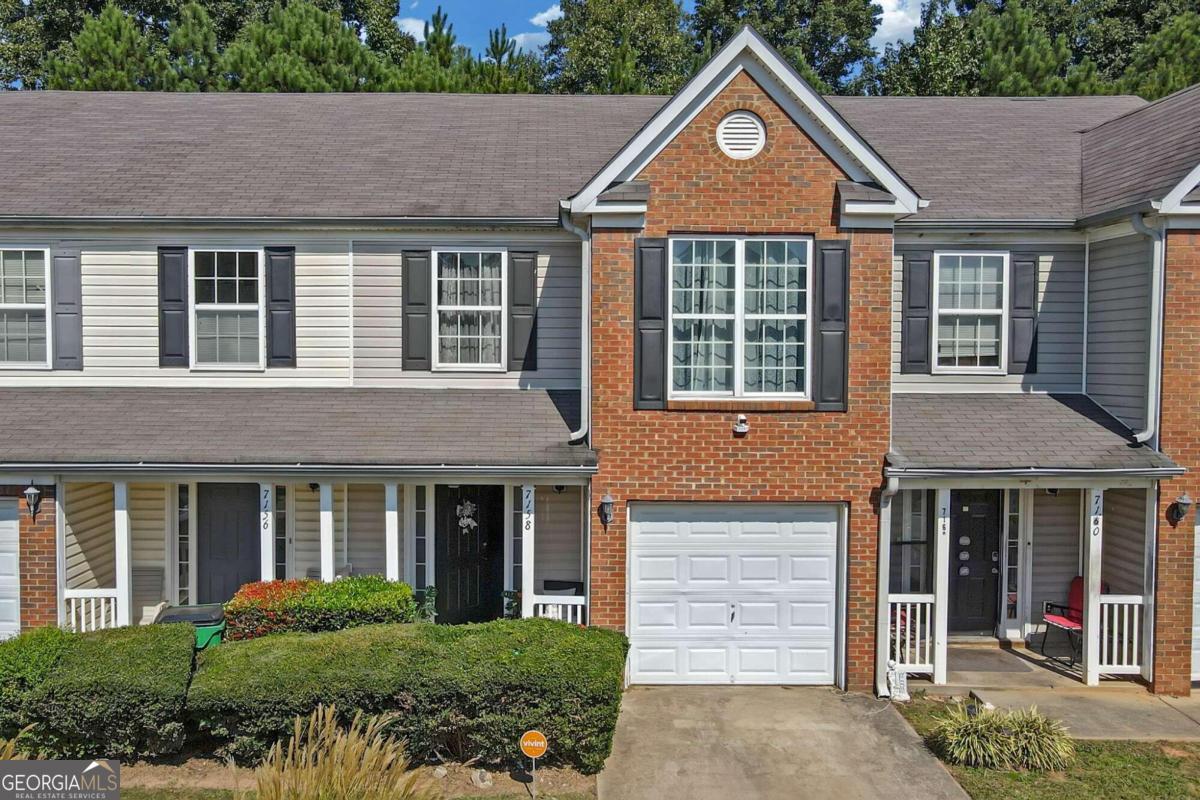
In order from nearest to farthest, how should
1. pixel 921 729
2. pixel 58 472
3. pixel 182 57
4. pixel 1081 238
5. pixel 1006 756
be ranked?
pixel 1006 756 → pixel 921 729 → pixel 58 472 → pixel 1081 238 → pixel 182 57

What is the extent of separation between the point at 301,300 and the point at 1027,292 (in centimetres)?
1034

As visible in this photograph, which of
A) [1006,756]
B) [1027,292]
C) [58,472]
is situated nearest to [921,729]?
[1006,756]

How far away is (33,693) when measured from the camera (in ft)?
27.1

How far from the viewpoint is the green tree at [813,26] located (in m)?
37.8

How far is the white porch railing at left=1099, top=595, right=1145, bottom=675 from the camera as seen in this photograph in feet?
36.9

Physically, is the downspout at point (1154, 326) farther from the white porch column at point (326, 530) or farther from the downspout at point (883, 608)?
the white porch column at point (326, 530)

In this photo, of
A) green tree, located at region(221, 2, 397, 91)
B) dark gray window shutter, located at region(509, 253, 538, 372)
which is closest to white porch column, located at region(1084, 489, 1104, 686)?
dark gray window shutter, located at region(509, 253, 538, 372)

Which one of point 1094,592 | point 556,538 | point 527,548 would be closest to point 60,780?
point 527,548

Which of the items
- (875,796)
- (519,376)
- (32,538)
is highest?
(519,376)

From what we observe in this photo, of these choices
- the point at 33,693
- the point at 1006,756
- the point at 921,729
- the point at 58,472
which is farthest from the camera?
the point at 58,472

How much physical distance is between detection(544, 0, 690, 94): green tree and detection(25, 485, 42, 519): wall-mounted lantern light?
23771 mm

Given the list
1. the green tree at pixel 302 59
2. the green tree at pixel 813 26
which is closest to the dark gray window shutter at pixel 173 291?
the green tree at pixel 302 59

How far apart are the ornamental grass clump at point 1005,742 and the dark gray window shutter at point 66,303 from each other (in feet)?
40.4

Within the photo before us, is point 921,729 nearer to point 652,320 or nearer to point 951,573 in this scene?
point 951,573
